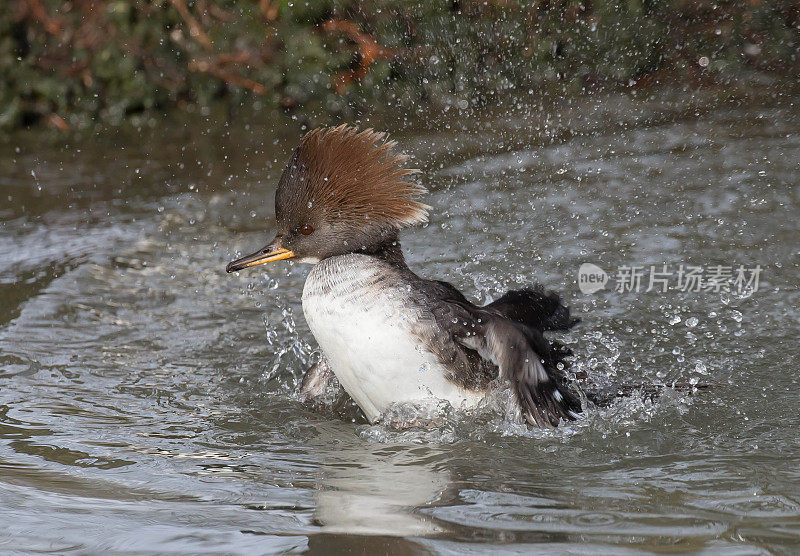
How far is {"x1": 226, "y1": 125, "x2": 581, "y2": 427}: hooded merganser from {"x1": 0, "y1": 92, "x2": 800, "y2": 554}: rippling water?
0.54ft

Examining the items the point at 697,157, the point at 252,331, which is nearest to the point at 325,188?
the point at 252,331

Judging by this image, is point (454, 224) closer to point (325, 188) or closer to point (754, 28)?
point (325, 188)

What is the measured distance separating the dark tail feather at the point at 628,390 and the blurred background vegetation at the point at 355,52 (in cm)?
430

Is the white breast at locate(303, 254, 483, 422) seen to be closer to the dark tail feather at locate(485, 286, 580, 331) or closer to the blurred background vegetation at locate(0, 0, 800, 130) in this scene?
the dark tail feather at locate(485, 286, 580, 331)

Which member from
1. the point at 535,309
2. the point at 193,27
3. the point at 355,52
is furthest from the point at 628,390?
the point at 193,27

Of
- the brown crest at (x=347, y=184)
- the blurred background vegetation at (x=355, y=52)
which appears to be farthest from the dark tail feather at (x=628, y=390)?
the blurred background vegetation at (x=355, y=52)

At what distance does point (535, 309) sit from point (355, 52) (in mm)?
4896

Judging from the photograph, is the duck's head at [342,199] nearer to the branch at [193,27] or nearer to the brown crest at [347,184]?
the brown crest at [347,184]

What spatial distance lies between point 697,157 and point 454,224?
1762 mm

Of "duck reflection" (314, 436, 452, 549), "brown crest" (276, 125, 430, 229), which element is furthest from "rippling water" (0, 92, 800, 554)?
"brown crest" (276, 125, 430, 229)

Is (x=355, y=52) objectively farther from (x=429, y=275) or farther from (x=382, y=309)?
(x=382, y=309)

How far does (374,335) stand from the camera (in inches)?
137

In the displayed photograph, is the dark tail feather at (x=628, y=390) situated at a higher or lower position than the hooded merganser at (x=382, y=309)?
lower

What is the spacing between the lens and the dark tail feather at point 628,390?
150 inches
